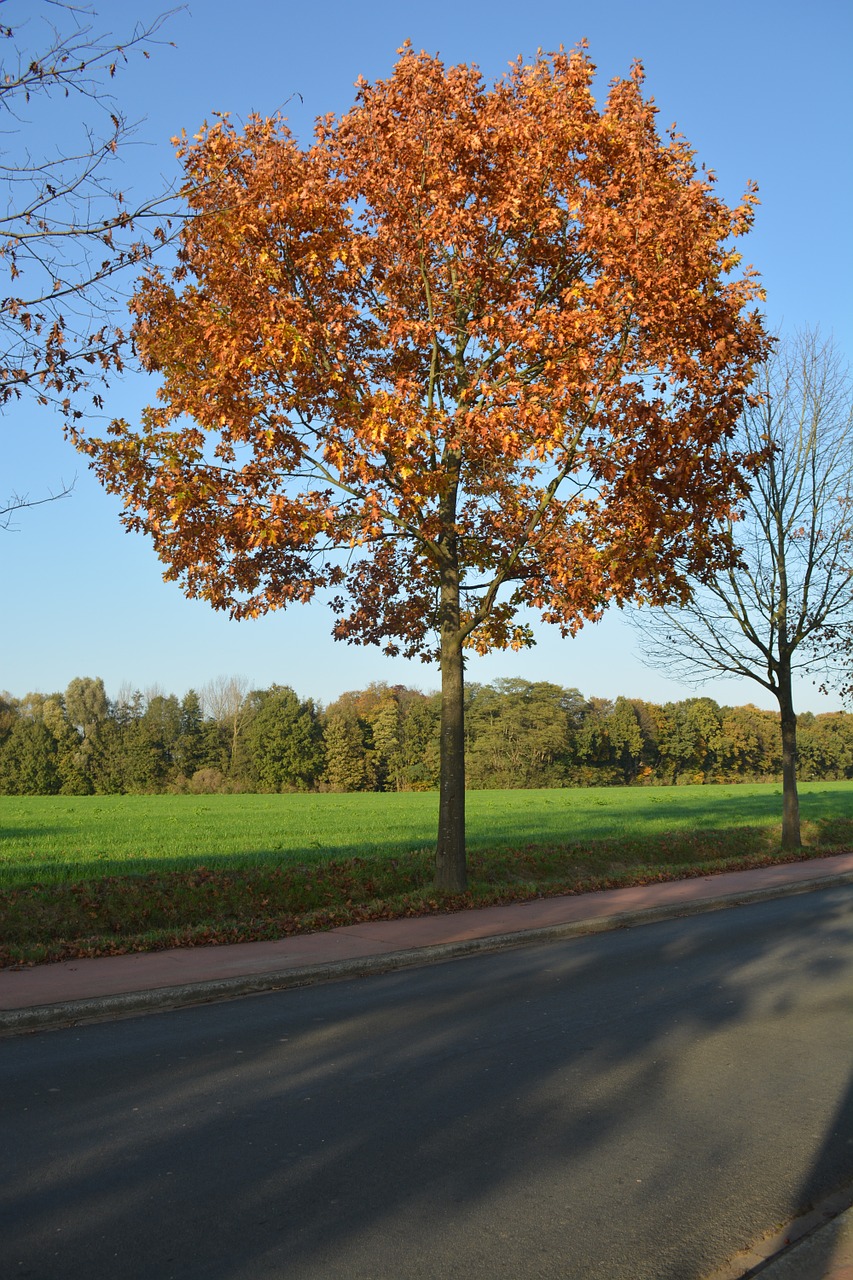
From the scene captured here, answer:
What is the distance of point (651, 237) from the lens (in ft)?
39.8

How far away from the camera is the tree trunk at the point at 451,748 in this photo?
1405cm

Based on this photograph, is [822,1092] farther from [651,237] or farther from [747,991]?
[651,237]

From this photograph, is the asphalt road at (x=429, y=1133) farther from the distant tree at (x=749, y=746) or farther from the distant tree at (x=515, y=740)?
the distant tree at (x=749, y=746)

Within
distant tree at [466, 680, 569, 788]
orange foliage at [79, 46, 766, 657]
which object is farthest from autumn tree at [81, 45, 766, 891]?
distant tree at [466, 680, 569, 788]

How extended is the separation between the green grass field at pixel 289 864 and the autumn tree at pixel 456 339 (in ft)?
6.42

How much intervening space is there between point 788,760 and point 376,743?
6481 centimetres

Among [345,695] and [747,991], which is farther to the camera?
[345,695]

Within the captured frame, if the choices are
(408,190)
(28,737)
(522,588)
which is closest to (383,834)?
(522,588)

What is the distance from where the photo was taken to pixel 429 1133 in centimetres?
508

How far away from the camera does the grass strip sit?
36.4 ft

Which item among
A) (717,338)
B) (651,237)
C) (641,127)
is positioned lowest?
(717,338)

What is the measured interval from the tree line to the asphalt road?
67133mm

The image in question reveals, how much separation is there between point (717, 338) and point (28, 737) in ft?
245

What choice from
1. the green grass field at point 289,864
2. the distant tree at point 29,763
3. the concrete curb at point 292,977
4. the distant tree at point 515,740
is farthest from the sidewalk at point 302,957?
the distant tree at point 29,763
